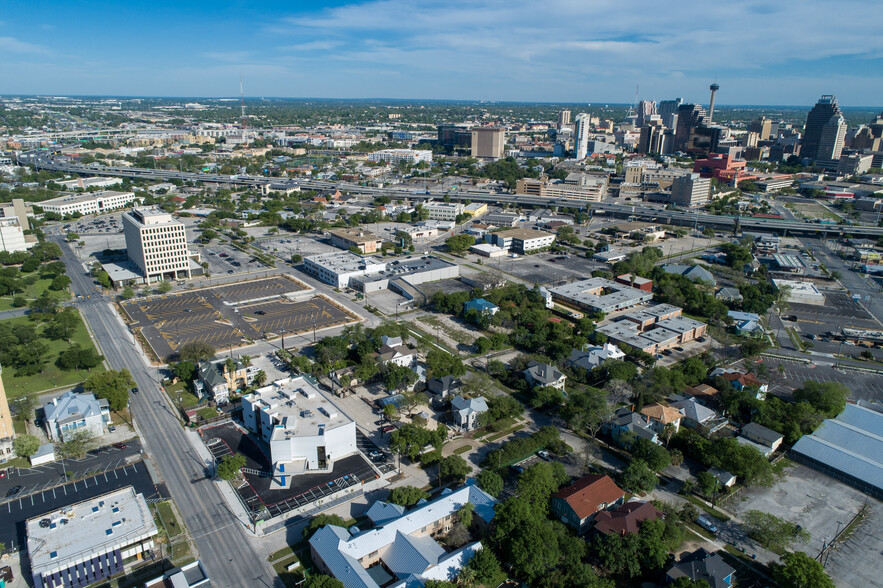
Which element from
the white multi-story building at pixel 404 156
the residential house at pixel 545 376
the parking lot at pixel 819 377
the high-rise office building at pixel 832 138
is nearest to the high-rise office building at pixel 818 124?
the high-rise office building at pixel 832 138

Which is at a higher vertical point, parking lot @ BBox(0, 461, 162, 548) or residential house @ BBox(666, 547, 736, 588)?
residential house @ BBox(666, 547, 736, 588)

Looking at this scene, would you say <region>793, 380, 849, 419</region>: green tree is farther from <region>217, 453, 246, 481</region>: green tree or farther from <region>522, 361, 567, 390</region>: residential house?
<region>217, 453, 246, 481</region>: green tree

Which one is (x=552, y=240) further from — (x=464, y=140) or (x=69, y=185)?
(x=464, y=140)

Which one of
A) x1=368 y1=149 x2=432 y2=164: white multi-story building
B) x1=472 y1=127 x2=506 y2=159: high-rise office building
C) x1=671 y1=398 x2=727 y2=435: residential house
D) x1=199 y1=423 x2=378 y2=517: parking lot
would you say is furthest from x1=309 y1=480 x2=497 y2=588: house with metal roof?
x1=472 y1=127 x2=506 y2=159: high-rise office building

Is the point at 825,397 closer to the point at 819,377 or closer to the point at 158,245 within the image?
the point at 819,377

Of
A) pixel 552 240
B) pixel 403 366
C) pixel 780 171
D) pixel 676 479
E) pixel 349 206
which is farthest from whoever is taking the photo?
pixel 780 171

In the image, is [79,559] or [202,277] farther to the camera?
[202,277]

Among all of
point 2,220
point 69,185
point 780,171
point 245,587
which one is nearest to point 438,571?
point 245,587
